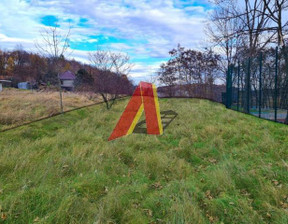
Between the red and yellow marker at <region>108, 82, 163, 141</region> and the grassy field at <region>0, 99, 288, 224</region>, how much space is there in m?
0.97

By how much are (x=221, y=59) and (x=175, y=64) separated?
353 cm

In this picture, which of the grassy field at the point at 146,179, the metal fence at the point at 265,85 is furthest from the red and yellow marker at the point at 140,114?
the metal fence at the point at 265,85

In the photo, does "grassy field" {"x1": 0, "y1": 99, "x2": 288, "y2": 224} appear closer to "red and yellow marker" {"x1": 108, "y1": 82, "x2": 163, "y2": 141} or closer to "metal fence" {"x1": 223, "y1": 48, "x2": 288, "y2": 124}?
"metal fence" {"x1": 223, "y1": 48, "x2": 288, "y2": 124}

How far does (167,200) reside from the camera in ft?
8.34

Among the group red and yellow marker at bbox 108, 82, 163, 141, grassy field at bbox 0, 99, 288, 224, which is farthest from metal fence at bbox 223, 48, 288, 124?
red and yellow marker at bbox 108, 82, 163, 141

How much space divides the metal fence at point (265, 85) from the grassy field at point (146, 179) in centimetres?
85

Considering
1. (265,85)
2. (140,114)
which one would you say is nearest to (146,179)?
(265,85)

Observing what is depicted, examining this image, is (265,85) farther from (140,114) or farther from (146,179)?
(140,114)

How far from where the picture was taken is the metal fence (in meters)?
3.16

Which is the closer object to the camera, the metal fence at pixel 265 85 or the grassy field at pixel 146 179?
the grassy field at pixel 146 179

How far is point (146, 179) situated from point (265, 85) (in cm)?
273

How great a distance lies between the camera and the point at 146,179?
3.22 metres

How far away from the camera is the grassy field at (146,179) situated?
2.24 m

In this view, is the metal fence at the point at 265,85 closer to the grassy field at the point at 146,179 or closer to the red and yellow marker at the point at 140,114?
the grassy field at the point at 146,179
